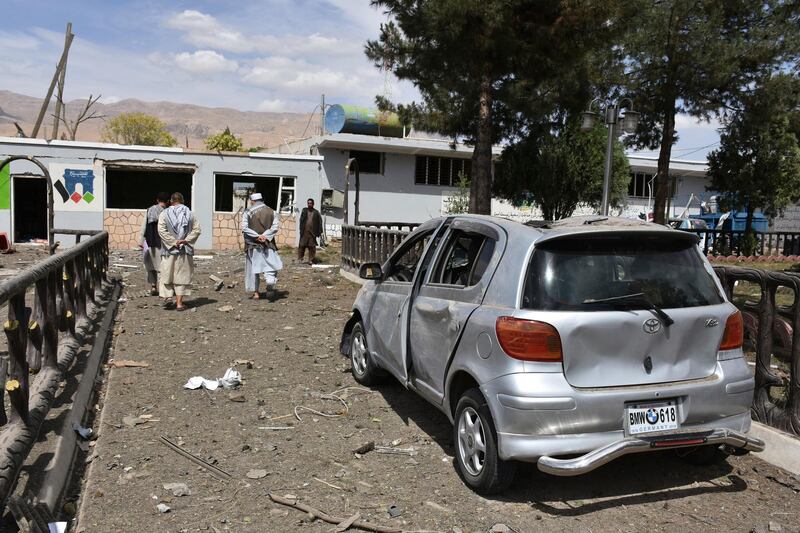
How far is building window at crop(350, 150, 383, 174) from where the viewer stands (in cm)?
3069

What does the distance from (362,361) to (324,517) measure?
290 centimetres

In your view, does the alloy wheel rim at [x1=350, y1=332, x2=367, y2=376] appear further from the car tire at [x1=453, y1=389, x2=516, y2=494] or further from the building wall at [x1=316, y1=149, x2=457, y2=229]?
the building wall at [x1=316, y1=149, x2=457, y2=229]

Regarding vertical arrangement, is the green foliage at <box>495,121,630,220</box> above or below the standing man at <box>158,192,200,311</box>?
above

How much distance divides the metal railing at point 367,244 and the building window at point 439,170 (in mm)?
15189

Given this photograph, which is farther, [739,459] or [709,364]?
[739,459]

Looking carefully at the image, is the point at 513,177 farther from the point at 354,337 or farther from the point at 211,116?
the point at 211,116

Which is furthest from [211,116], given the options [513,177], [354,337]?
[354,337]

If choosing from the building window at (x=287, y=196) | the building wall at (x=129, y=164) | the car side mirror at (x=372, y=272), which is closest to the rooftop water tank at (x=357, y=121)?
the building wall at (x=129, y=164)

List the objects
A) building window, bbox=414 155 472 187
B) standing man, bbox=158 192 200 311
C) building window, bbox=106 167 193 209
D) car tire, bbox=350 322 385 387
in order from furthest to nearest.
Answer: building window, bbox=414 155 472 187 < building window, bbox=106 167 193 209 < standing man, bbox=158 192 200 311 < car tire, bbox=350 322 385 387

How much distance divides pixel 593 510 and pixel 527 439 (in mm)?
661

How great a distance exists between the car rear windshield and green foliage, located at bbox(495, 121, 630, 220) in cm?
1628

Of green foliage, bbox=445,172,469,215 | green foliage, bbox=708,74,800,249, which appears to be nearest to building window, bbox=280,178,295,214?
green foliage, bbox=445,172,469,215

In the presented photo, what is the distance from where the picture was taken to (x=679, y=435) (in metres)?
3.92

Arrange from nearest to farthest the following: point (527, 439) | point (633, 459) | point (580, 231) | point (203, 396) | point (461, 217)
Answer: point (527, 439), point (580, 231), point (633, 459), point (461, 217), point (203, 396)
